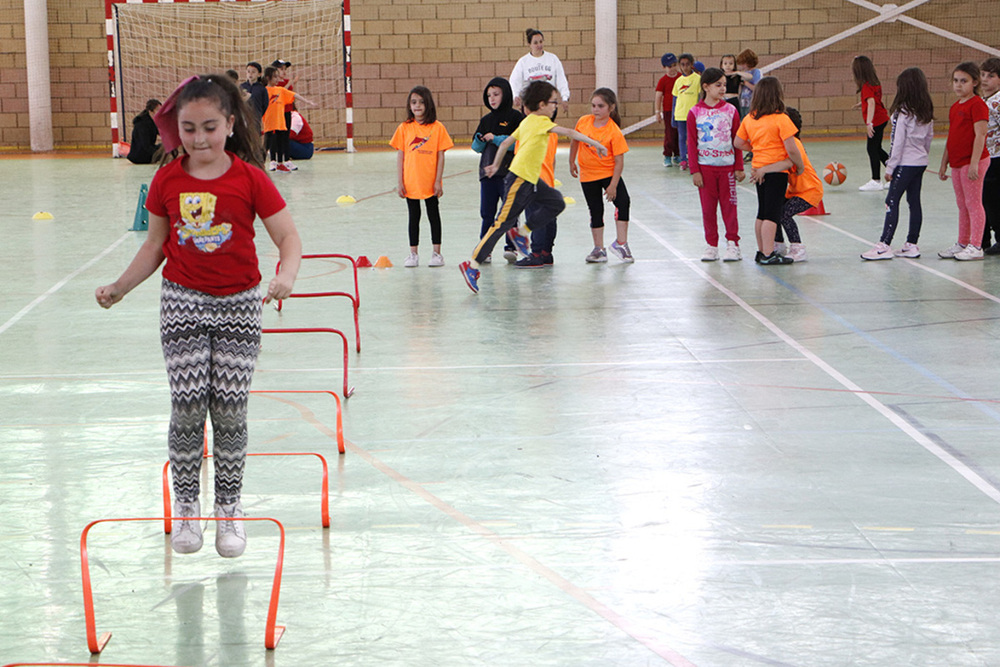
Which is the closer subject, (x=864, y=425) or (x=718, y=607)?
(x=718, y=607)

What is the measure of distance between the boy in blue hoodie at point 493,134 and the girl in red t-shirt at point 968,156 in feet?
12.2

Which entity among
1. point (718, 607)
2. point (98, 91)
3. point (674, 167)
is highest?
point (98, 91)

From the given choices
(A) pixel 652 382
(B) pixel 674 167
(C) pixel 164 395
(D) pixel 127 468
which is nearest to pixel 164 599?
(D) pixel 127 468

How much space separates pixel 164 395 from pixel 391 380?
1.27 meters

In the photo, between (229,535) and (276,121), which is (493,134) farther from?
(276,121)

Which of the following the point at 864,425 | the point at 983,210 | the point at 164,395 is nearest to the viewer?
the point at 864,425

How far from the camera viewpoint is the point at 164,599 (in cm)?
375

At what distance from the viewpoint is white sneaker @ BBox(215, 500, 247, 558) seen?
3795 millimetres

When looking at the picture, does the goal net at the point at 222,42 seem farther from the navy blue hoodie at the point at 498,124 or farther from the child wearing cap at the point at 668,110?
the navy blue hoodie at the point at 498,124

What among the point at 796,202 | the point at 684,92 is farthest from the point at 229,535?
the point at 684,92

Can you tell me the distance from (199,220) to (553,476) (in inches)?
79.5

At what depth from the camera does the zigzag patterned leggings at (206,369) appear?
12.0 ft

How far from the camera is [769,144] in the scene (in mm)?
9547

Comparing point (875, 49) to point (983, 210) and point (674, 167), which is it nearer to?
point (674, 167)
